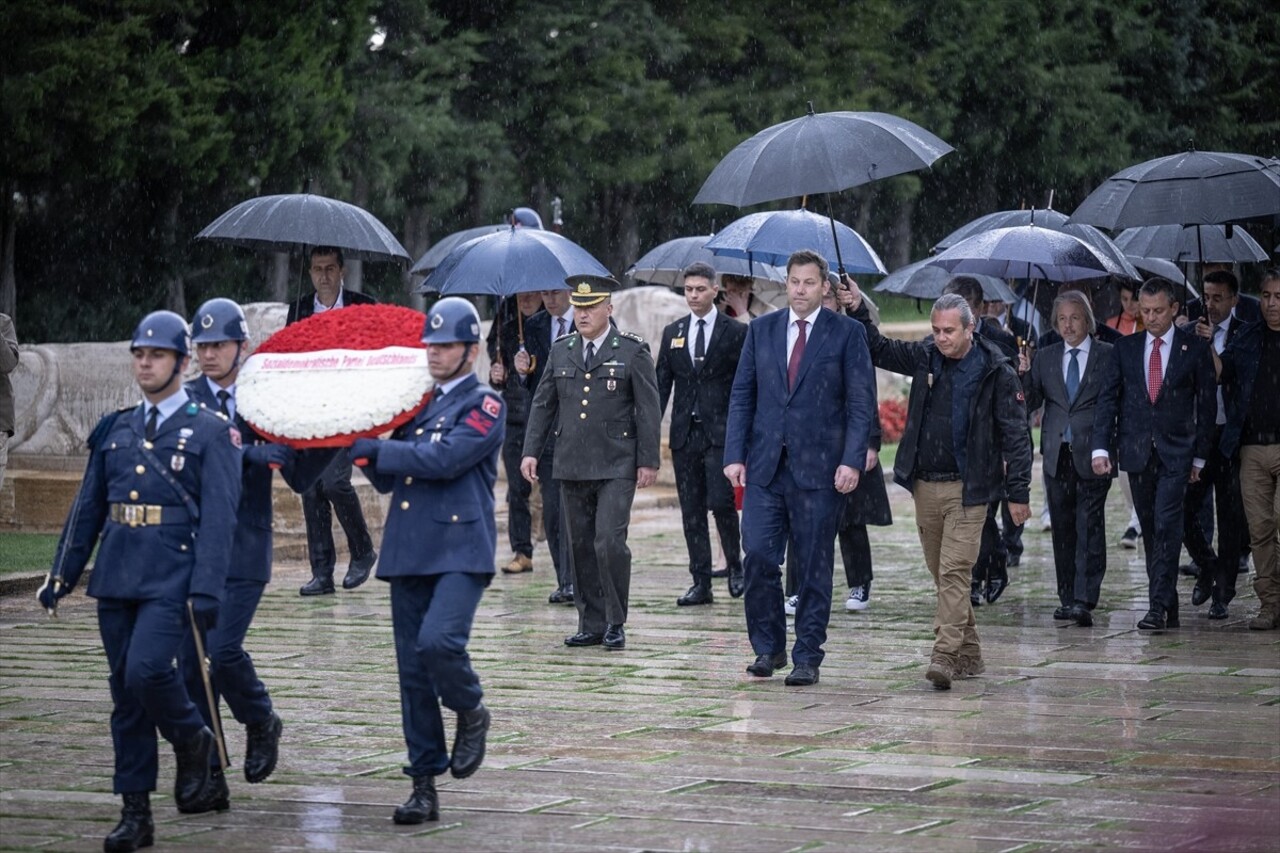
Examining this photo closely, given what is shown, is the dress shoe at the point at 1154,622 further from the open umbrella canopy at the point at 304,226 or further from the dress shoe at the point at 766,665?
the open umbrella canopy at the point at 304,226

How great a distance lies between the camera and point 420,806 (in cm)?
654

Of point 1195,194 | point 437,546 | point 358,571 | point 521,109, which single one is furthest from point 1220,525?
point 521,109

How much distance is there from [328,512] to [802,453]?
14.6 feet

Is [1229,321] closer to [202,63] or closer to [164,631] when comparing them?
[164,631]

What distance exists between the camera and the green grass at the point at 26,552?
1320 cm

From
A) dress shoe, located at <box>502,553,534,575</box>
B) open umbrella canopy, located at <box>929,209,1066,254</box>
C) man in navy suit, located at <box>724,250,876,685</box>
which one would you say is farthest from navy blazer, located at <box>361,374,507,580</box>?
dress shoe, located at <box>502,553,534,575</box>

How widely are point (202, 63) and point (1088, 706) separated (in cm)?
1677

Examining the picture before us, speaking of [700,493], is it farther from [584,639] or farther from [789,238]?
[584,639]

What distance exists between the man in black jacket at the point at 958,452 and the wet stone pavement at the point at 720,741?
491 millimetres

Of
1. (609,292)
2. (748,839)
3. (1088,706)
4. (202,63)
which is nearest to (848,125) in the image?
(609,292)

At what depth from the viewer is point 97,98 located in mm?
20922

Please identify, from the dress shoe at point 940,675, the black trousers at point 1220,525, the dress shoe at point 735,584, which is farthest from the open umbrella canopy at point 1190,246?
the dress shoe at point 940,675

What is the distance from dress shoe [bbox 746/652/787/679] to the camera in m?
9.62

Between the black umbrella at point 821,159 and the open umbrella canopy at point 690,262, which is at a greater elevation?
the black umbrella at point 821,159
